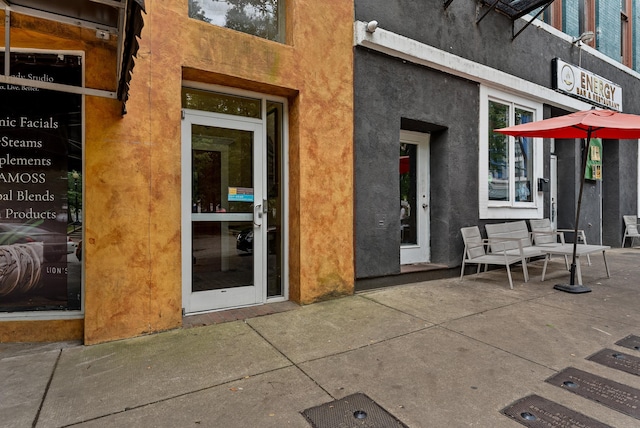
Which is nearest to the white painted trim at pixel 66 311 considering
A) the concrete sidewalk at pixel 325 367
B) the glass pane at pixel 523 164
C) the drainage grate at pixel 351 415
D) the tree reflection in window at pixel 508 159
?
the concrete sidewalk at pixel 325 367

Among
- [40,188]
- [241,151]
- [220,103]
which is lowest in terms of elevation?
[40,188]

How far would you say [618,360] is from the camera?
300 cm

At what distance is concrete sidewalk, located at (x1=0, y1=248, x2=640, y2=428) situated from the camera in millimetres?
2316

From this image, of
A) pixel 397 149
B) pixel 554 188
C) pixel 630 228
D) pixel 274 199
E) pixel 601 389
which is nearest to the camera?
pixel 601 389

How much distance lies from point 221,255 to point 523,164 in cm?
649

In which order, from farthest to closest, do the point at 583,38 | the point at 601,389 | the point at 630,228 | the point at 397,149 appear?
the point at 630,228
the point at 583,38
the point at 397,149
the point at 601,389

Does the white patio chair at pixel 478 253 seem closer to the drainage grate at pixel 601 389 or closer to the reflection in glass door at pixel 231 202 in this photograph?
the drainage grate at pixel 601 389

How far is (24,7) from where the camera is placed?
2619 mm

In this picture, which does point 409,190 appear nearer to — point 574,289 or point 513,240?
point 513,240

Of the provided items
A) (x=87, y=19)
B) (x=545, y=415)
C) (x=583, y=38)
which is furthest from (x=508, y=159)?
(x=87, y=19)

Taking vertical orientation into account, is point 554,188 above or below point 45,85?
below

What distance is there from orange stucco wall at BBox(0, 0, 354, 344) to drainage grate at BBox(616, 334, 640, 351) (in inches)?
121

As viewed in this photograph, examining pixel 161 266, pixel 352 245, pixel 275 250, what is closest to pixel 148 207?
pixel 161 266

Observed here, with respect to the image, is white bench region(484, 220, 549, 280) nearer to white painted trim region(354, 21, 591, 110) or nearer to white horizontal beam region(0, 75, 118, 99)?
white painted trim region(354, 21, 591, 110)
